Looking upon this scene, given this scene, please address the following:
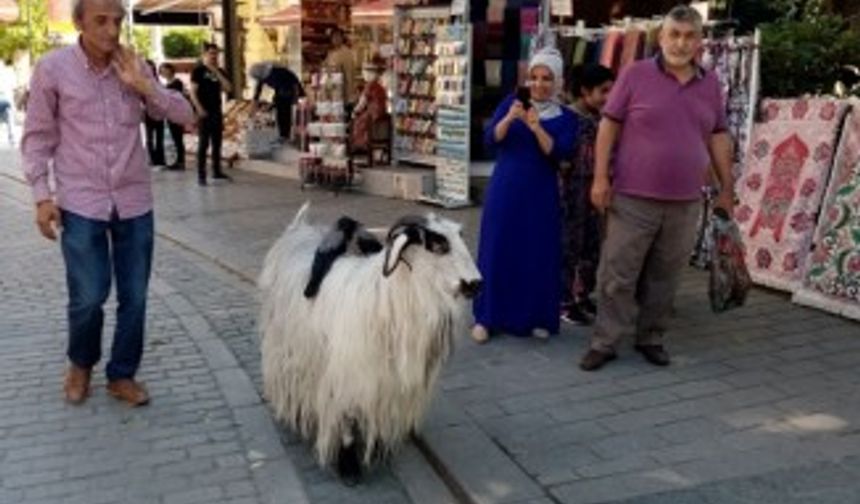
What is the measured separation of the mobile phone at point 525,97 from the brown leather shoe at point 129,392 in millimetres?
2535

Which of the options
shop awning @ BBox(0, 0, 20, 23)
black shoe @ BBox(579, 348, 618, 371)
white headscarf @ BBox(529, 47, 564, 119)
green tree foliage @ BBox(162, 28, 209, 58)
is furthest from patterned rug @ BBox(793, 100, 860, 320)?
green tree foliage @ BBox(162, 28, 209, 58)

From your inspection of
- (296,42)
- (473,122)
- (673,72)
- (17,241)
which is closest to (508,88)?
(473,122)

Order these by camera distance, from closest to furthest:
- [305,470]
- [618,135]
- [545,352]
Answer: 1. [305,470]
2. [618,135]
3. [545,352]

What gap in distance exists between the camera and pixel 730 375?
5.14m

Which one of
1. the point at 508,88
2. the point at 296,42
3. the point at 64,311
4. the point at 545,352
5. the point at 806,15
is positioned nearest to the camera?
the point at 545,352

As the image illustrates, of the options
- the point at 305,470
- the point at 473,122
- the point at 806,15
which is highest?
the point at 806,15

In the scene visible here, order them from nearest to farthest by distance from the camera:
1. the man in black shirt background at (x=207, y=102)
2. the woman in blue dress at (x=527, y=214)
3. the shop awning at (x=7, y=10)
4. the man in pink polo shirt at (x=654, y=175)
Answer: the man in pink polo shirt at (x=654, y=175) < the woman in blue dress at (x=527, y=214) < the man in black shirt background at (x=207, y=102) < the shop awning at (x=7, y=10)

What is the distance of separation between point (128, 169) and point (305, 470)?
1.67 meters

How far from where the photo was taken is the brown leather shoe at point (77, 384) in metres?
5.02

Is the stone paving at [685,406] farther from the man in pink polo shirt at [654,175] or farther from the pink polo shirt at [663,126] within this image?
the pink polo shirt at [663,126]

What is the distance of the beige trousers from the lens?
5066mm

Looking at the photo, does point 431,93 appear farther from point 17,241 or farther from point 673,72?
point 673,72

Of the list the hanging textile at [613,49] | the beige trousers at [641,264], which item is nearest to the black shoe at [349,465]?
the beige trousers at [641,264]

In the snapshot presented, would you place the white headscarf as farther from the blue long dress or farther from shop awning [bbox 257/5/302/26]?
shop awning [bbox 257/5/302/26]
